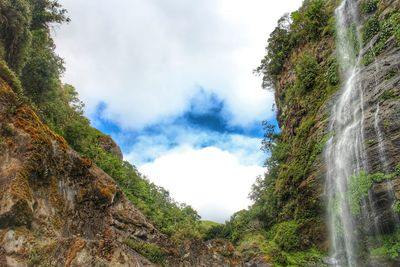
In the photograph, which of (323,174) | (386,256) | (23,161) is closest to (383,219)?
(386,256)

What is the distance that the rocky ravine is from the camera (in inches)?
415

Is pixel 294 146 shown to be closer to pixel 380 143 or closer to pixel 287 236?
pixel 287 236

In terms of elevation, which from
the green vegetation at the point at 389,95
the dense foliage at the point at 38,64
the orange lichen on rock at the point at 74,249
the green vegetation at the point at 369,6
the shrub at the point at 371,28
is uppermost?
the green vegetation at the point at 369,6

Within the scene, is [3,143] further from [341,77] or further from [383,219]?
[341,77]

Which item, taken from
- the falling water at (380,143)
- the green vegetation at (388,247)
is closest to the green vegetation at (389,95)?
the falling water at (380,143)

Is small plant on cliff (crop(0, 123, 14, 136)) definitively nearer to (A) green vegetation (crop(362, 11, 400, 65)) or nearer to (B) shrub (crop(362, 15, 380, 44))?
(A) green vegetation (crop(362, 11, 400, 65))

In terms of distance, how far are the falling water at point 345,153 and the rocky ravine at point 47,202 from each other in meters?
11.5

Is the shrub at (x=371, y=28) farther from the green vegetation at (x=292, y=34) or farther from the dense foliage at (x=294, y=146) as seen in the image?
the green vegetation at (x=292, y=34)

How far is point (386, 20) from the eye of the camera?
28234 millimetres

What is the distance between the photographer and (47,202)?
13211mm

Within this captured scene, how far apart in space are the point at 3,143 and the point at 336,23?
3168 cm

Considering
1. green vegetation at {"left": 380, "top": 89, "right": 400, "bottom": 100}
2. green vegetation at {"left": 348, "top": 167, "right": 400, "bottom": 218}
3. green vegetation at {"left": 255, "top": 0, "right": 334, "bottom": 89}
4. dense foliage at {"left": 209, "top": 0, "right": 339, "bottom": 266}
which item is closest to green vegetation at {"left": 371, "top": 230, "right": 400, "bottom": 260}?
green vegetation at {"left": 348, "top": 167, "right": 400, "bottom": 218}

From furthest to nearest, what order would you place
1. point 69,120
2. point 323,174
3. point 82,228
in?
point 323,174 → point 69,120 → point 82,228

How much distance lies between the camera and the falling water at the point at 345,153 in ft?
77.3
